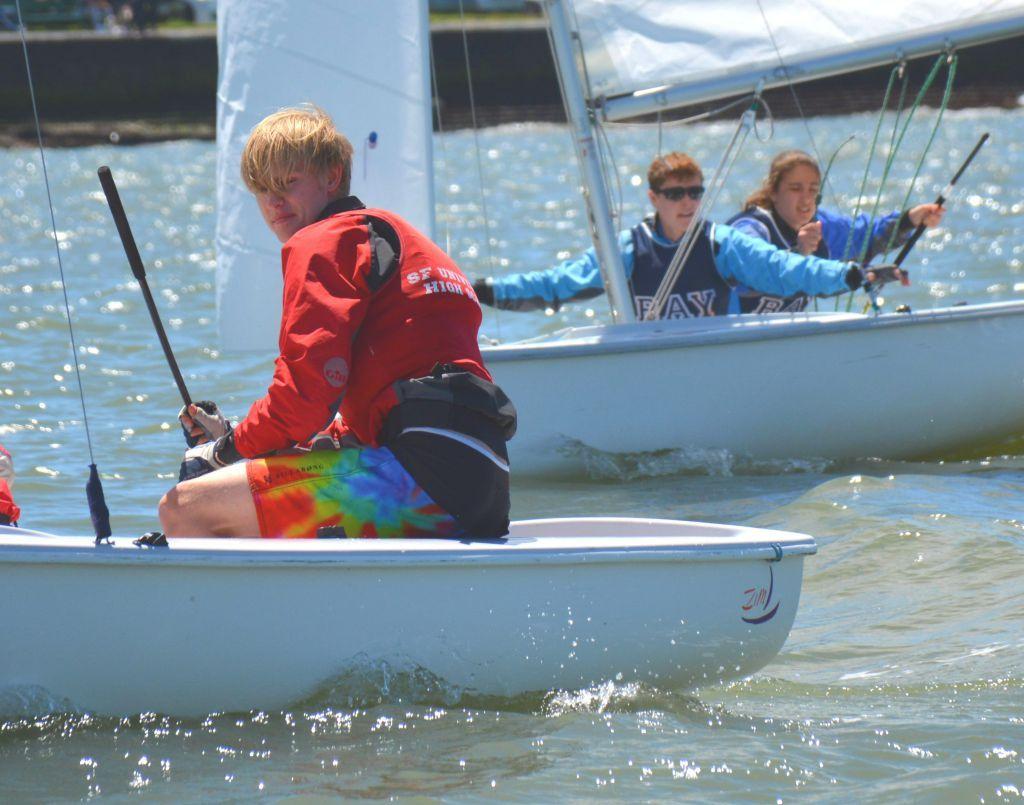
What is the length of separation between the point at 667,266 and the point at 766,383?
23.0 inches

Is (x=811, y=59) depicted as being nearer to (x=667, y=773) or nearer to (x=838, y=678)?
(x=838, y=678)

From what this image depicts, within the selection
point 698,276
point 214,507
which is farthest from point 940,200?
point 214,507

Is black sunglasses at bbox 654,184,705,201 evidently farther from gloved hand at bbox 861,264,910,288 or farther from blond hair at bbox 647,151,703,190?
gloved hand at bbox 861,264,910,288

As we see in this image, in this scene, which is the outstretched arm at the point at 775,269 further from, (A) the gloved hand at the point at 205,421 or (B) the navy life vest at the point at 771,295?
(A) the gloved hand at the point at 205,421

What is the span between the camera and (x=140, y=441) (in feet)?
20.6

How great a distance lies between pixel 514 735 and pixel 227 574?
2.01ft

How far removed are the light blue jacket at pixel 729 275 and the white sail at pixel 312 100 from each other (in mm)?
410

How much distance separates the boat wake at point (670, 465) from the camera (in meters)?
5.42

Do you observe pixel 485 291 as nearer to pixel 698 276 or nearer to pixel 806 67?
pixel 698 276

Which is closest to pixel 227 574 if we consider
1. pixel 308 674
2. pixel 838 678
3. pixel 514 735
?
pixel 308 674

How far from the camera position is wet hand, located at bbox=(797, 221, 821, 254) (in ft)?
18.9

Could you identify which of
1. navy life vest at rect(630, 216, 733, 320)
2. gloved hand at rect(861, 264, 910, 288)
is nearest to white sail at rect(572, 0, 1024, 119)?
navy life vest at rect(630, 216, 733, 320)

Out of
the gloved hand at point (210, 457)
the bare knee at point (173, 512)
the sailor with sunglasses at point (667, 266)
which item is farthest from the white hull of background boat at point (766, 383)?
the bare knee at point (173, 512)

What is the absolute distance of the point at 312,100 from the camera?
17.7ft
